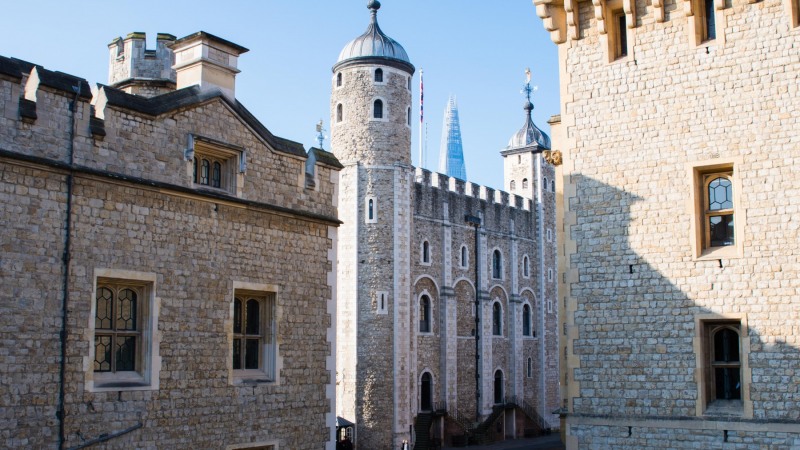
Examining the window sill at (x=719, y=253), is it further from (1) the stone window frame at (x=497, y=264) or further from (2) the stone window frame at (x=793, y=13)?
(1) the stone window frame at (x=497, y=264)

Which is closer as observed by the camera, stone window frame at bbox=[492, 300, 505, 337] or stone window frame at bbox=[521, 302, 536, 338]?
stone window frame at bbox=[492, 300, 505, 337]

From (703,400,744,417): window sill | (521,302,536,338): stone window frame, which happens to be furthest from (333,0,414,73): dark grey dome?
(703,400,744,417): window sill

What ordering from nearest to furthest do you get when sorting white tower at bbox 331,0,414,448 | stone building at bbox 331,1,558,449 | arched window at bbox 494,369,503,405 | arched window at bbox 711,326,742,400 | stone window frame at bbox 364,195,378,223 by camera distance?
arched window at bbox 711,326,742,400 → white tower at bbox 331,0,414,448 → stone building at bbox 331,1,558,449 → stone window frame at bbox 364,195,378,223 → arched window at bbox 494,369,503,405

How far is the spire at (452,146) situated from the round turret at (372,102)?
121 m

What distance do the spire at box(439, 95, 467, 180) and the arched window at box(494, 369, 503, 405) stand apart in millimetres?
114819

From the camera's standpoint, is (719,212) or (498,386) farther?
(498,386)

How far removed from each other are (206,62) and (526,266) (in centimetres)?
3223

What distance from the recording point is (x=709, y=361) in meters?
13.0

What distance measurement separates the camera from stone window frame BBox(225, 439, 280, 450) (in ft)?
43.7


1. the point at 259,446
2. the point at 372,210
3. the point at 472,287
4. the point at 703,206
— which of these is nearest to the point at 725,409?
the point at 703,206

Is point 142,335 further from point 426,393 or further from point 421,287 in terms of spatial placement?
point 426,393

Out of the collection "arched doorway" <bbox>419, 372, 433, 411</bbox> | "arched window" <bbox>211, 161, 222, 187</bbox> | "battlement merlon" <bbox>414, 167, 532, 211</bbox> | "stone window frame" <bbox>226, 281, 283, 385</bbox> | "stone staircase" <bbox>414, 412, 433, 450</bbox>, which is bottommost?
"stone staircase" <bbox>414, 412, 433, 450</bbox>

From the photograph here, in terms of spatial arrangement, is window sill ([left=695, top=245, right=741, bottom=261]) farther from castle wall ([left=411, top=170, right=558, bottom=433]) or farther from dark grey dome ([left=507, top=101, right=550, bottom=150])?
dark grey dome ([left=507, top=101, right=550, bottom=150])

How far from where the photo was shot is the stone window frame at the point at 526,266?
145 ft
